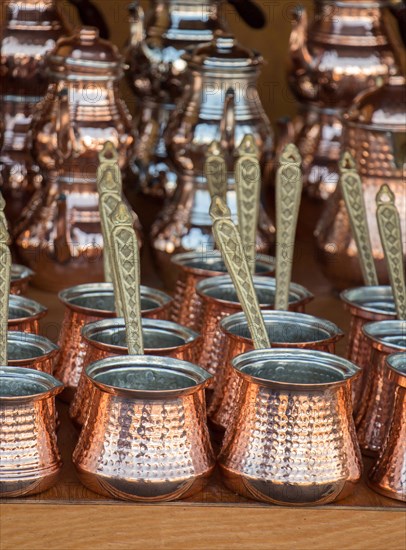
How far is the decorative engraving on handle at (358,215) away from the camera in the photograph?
38.3 inches

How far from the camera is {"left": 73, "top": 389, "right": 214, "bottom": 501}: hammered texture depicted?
69 centimetres

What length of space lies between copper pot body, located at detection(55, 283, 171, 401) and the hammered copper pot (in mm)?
168

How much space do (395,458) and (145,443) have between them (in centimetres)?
17

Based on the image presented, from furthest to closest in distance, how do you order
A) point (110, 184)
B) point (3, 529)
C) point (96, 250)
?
point (96, 250), point (110, 184), point (3, 529)

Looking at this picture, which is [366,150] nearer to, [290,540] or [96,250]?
[96,250]

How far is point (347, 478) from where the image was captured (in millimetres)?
718

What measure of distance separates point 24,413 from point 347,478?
21 cm

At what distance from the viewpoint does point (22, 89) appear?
1.31 meters

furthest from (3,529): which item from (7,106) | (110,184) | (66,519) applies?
(7,106)

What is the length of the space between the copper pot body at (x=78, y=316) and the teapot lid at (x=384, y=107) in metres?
0.35

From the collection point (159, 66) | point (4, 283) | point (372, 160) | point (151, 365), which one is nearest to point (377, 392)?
point (151, 365)

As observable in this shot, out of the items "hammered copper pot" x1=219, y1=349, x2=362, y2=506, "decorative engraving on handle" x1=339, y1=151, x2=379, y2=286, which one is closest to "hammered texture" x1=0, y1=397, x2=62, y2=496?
"hammered copper pot" x1=219, y1=349, x2=362, y2=506

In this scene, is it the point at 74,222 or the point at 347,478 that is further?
the point at 74,222

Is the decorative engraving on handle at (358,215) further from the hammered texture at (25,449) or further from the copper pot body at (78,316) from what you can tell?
the hammered texture at (25,449)
